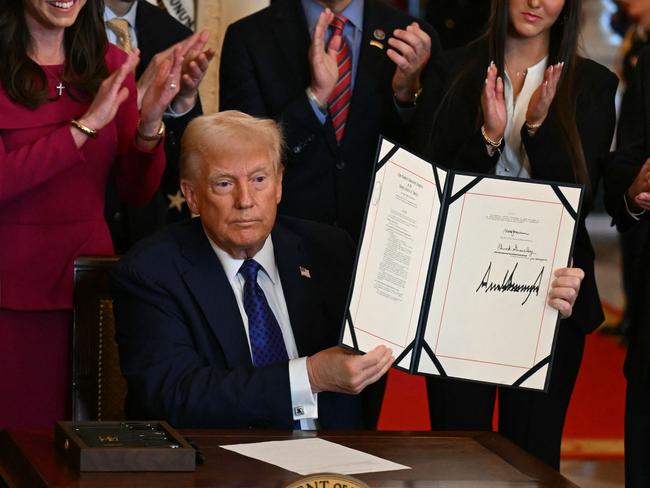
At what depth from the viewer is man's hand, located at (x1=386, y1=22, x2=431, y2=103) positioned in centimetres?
360

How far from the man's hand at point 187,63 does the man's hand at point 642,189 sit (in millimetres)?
1207

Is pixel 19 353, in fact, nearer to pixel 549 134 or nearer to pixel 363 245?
pixel 363 245

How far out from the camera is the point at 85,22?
11.1 ft

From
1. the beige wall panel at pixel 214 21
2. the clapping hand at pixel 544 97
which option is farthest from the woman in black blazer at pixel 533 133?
the beige wall panel at pixel 214 21

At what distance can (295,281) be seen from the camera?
2951mm

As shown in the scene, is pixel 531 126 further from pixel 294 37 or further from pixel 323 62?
pixel 294 37

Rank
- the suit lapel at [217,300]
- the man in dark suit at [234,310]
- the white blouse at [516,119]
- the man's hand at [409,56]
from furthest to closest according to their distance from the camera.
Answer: the man's hand at [409,56] < the white blouse at [516,119] < the suit lapel at [217,300] < the man in dark suit at [234,310]

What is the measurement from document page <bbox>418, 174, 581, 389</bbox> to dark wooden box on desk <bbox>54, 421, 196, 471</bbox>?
74cm

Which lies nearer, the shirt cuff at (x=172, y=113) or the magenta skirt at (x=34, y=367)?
the magenta skirt at (x=34, y=367)

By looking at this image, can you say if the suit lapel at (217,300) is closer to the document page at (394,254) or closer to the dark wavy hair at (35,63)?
the document page at (394,254)

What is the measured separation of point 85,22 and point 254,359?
1.13m

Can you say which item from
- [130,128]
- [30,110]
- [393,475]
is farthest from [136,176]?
[393,475]

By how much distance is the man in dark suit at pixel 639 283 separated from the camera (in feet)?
10.6
